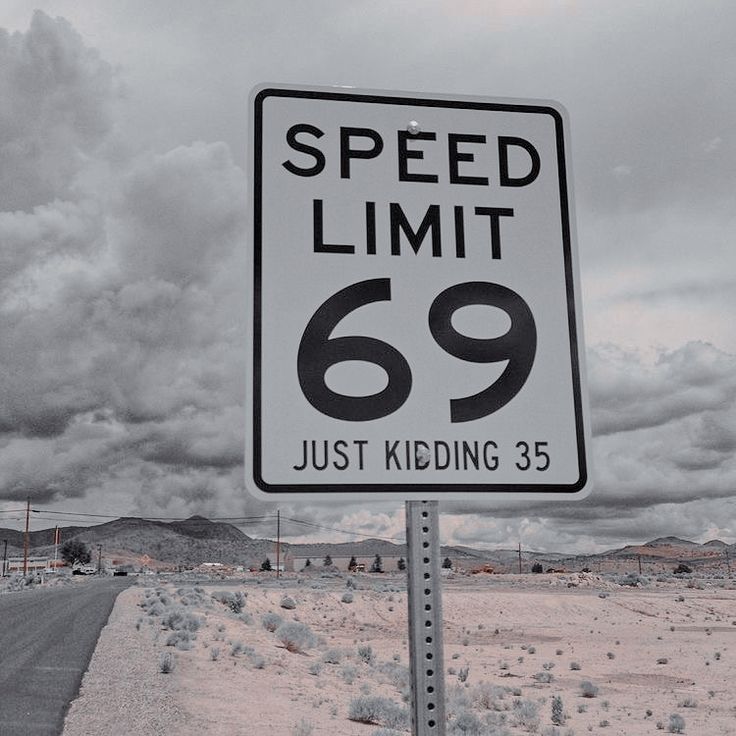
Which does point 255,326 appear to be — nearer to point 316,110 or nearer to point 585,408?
point 316,110

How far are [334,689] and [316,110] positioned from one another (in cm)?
1738

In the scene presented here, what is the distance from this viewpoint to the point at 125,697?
1451 centimetres

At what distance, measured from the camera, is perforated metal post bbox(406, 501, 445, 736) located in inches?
69.6

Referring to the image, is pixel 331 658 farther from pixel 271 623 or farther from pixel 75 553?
pixel 75 553

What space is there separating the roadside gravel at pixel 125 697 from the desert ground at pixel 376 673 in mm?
44

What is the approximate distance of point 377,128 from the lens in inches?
84.5

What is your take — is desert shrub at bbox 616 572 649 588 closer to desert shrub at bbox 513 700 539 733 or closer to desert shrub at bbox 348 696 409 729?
desert shrub at bbox 513 700 539 733

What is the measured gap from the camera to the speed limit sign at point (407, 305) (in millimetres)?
1938

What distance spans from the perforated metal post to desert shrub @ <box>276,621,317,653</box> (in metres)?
24.6

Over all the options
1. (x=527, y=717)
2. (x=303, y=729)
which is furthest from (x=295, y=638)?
(x=303, y=729)

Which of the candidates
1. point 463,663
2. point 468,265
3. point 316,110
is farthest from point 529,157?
point 463,663

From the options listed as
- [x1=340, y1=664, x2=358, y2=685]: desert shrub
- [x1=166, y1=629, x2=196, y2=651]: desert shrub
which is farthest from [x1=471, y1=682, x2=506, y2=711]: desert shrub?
[x1=166, y1=629, x2=196, y2=651]: desert shrub

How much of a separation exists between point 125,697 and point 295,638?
11.6 m

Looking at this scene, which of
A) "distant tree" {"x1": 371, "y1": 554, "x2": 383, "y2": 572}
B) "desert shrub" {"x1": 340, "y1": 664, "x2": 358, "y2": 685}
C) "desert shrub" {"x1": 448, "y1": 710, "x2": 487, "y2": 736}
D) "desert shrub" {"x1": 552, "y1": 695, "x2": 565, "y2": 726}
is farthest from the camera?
"distant tree" {"x1": 371, "y1": 554, "x2": 383, "y2": 572}
